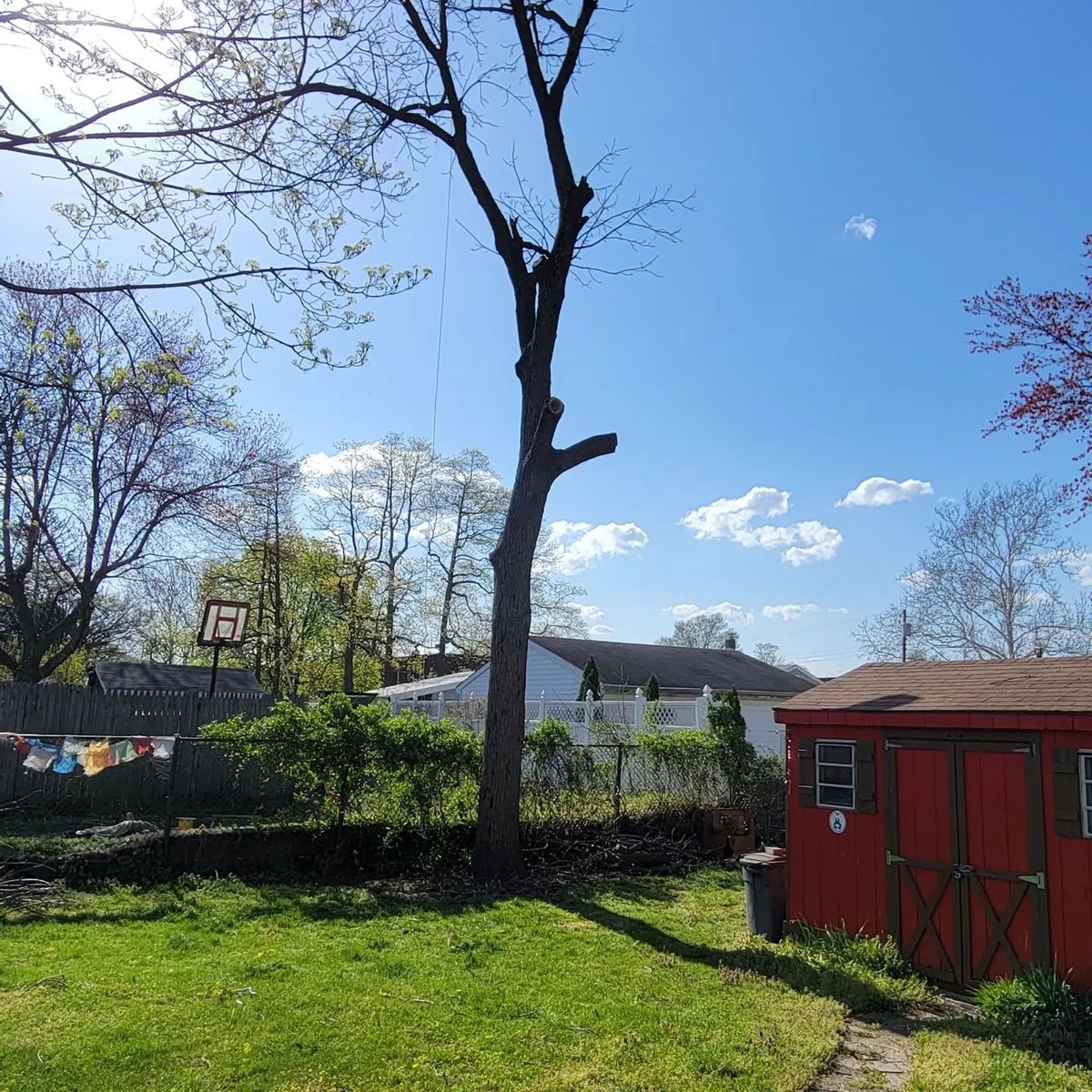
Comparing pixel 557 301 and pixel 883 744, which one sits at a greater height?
pixel 557 301

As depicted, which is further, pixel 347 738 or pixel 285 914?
pixel 347 738

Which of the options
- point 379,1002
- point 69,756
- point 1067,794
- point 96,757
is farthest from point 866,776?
point 69,756

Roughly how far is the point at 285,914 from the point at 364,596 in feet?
78.2

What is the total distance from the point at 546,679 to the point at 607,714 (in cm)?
884

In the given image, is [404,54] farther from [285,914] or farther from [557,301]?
[285,914]

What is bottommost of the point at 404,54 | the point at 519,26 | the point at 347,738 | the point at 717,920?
the point at 717,920

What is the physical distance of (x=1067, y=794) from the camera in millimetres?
5469

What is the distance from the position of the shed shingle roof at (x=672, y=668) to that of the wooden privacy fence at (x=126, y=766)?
42.2ft

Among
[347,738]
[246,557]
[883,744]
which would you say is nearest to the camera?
[883,744]

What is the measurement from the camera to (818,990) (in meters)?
5.56

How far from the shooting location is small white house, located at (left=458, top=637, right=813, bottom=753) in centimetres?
2466

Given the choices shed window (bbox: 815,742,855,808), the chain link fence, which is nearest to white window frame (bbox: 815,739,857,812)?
shed window (bbox: 815,742,855,808)

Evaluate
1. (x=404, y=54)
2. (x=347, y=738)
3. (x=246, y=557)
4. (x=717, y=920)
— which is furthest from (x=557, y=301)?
(x=246, y=557)

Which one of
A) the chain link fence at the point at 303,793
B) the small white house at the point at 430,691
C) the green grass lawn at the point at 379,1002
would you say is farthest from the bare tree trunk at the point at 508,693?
the small white house at the point at 430,691
